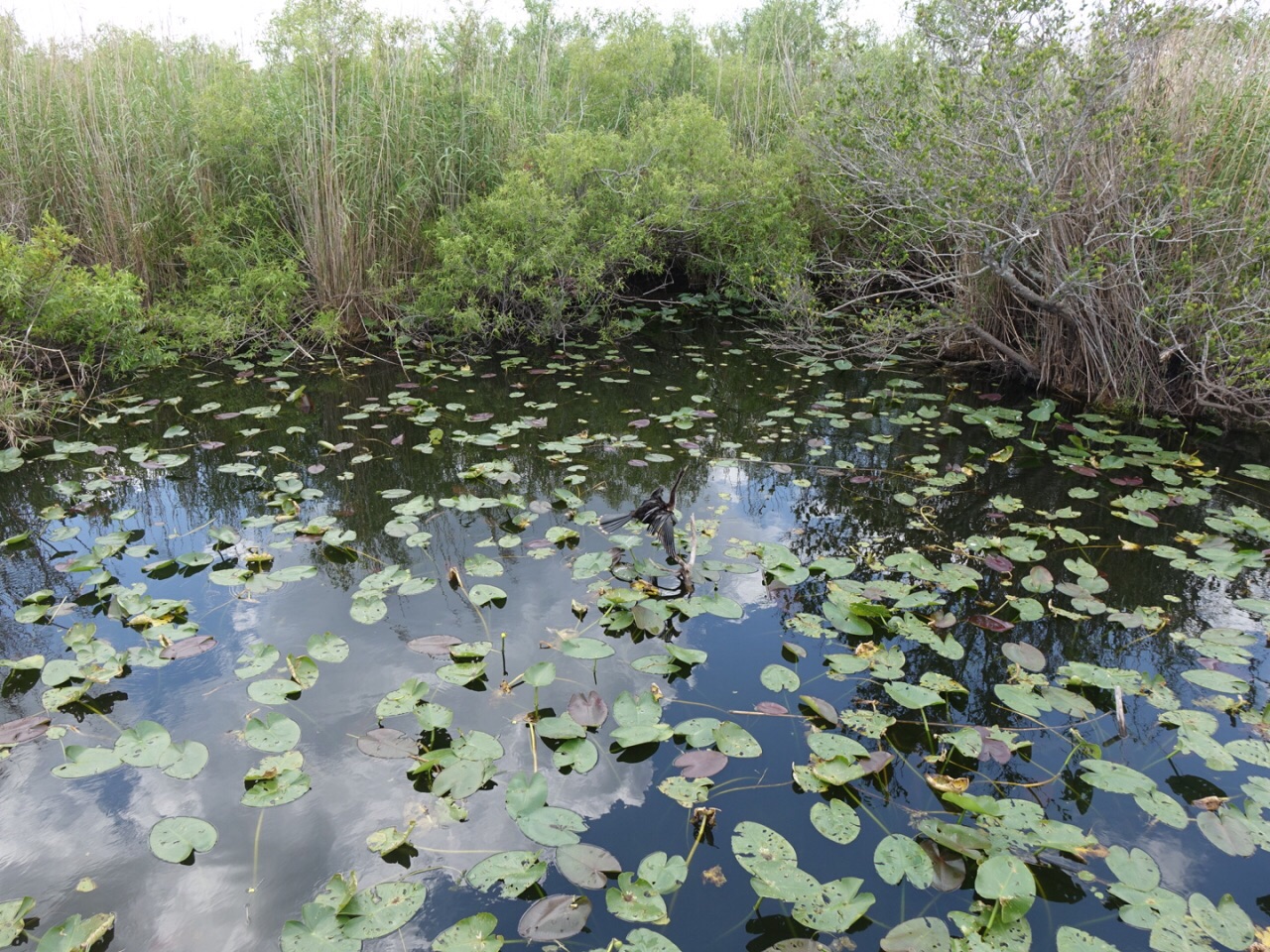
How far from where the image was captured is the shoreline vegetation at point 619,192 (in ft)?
12.5

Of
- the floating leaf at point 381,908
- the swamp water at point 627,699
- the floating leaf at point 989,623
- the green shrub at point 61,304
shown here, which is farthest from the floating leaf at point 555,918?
the green shrub at point 61,304

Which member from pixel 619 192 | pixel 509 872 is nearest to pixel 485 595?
pixel 509 872

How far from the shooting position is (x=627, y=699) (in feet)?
6.40

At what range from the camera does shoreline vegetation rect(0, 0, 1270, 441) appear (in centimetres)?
379

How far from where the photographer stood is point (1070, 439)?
379 cm

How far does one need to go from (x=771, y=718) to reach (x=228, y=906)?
1.21 m

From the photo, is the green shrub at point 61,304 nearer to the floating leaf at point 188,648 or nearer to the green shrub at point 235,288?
the green shrub at point 235,288

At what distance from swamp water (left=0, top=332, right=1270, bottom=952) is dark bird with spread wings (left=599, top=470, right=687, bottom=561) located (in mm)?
76

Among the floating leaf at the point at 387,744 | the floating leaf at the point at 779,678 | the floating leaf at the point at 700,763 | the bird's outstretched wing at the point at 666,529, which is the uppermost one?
the bird's outstretched wing at the point at 666,529

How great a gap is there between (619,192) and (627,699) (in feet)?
13.4

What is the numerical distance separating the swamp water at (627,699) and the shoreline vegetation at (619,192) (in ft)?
3.25

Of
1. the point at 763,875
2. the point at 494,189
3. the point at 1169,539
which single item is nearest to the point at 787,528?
the point at 1169,539

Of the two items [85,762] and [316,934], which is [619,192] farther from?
[316,934]

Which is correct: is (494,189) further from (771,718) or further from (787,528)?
(771,718)
